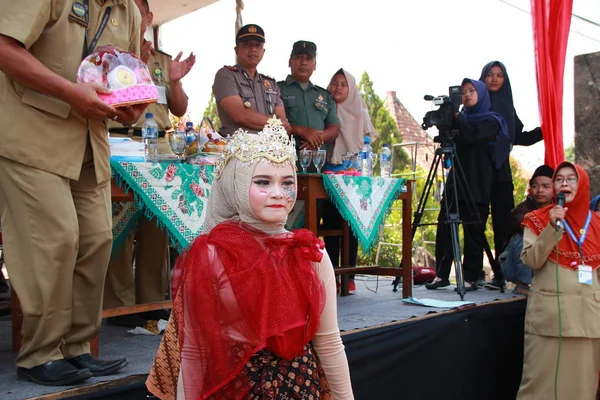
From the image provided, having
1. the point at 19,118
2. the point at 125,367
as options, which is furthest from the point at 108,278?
the point at 19,118

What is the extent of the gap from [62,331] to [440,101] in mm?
3263

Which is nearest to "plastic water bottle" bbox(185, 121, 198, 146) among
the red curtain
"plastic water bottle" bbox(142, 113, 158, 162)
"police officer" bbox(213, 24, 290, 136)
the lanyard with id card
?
"plastic water bottle" bbox(142, 113, 158, 162)

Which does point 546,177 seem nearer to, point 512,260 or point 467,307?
point 512,260

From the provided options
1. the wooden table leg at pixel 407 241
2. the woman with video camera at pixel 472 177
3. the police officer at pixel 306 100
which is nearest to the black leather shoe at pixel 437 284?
the woman with video camera at pixel 472 177

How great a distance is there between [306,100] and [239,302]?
298 centimetres

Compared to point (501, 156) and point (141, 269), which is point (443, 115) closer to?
point (501, 156)

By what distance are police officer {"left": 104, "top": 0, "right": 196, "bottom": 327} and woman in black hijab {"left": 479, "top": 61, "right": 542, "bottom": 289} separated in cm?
266

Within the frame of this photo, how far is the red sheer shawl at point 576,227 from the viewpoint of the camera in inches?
146

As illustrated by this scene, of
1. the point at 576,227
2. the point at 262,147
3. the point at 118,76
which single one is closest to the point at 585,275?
the point at 576,227

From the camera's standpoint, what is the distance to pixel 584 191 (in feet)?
12.3

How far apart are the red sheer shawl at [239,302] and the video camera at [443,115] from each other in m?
3.14

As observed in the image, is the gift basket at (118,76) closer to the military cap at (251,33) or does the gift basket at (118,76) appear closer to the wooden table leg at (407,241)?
the military cap at (251,33)

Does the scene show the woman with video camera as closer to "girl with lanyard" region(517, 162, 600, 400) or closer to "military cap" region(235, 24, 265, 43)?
"girl with lanyard" region(517, 162, 600, 400)

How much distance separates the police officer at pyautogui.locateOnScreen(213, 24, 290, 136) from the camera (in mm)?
3885
